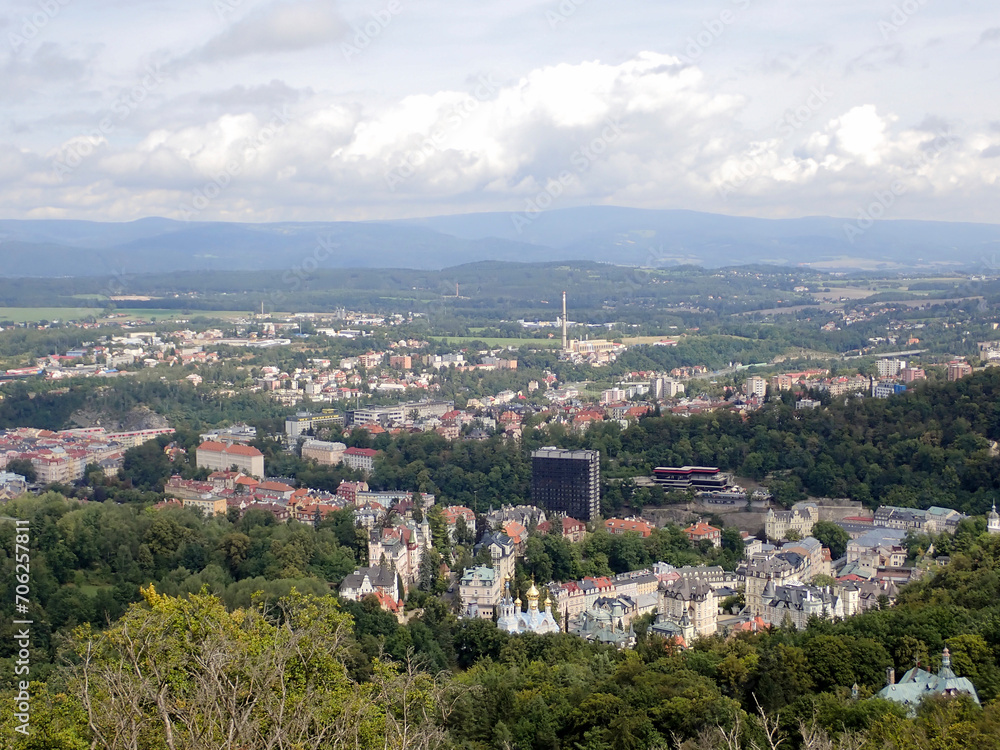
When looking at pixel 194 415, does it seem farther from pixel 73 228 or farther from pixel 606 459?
pixel 73 228

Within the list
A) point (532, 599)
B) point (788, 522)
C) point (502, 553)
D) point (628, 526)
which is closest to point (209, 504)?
point (502, 553)

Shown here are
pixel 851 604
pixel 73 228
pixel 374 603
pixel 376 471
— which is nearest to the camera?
pixel 374 603

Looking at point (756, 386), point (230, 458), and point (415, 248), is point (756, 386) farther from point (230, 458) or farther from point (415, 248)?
point (415, 248)

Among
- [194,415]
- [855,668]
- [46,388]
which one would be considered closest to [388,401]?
[194,415]

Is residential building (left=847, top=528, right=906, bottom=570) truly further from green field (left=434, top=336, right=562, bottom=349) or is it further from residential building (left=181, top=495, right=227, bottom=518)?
green field (left=434, top=336, right=562, bottom=349)

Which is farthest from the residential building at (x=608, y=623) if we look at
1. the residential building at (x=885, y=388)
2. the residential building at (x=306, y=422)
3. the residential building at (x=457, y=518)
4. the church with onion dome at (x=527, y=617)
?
the residential building at (x=306, y=422)

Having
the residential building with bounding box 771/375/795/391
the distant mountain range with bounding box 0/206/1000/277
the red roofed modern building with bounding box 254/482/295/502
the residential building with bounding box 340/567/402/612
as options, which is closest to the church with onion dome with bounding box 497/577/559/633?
the residential building with bounding box 340/567/402/612
